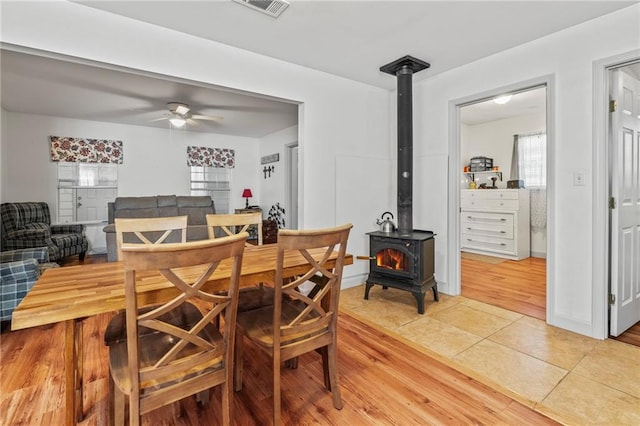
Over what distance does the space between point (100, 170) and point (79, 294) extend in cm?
580

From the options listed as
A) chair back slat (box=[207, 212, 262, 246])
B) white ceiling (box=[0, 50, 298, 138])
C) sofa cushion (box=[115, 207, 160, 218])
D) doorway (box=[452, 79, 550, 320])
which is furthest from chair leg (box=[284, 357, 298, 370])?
sofa cushion (box=[115, 207, 160, 218])

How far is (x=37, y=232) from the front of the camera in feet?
14.0

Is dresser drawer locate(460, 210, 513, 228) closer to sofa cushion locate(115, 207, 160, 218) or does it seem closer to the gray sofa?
the gray sofa

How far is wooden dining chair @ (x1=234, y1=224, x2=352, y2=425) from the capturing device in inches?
53.4

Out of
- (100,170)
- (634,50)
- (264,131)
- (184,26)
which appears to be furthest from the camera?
(264,131)

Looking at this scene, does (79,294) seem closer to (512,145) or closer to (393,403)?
(393,403)

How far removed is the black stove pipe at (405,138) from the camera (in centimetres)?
318

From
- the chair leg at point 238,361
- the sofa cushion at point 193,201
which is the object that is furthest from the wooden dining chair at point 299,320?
the sofa cushion at point 193,201

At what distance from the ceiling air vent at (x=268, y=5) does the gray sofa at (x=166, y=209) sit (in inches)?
125

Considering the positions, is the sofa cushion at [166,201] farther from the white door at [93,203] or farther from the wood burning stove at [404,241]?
the wood burning stove at [404,241]

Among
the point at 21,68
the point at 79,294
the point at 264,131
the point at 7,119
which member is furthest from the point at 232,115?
the point at 79,294

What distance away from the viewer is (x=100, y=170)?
5.89m

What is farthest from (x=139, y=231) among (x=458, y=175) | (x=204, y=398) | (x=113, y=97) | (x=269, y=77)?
(x=113, y=97)

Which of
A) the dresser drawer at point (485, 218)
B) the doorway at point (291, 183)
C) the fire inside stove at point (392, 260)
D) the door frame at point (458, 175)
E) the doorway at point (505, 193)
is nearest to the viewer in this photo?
the door frame at point (458, 175)
